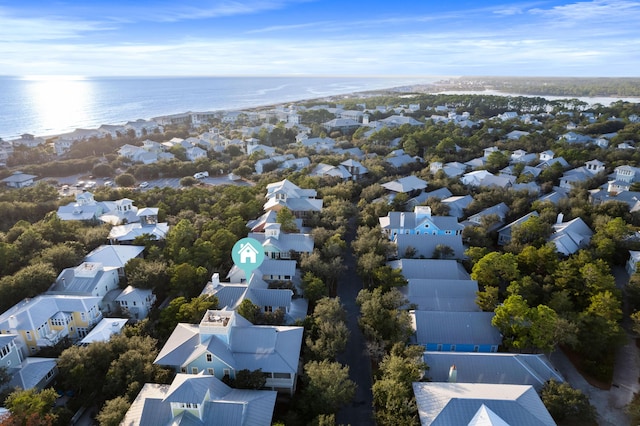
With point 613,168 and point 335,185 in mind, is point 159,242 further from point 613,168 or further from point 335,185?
point 613,168

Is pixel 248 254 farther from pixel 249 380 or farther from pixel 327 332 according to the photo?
pixel 249 380

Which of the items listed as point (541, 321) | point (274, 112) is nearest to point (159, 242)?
point (541, 321)

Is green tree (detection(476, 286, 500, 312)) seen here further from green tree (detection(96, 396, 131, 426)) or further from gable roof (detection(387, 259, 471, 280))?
green tree (detection(96, 396, 131, 426))

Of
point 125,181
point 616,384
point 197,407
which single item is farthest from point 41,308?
point 125,181

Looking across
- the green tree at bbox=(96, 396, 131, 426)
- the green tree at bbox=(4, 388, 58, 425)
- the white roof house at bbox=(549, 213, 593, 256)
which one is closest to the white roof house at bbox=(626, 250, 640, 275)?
the white roof house at bbox=(549, 213, 593, 256)

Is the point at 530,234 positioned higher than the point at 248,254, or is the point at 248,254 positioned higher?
the point at 248,254
